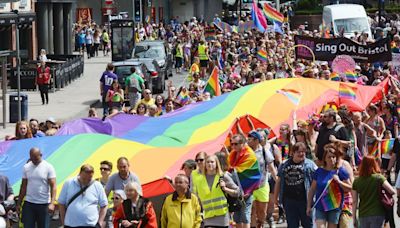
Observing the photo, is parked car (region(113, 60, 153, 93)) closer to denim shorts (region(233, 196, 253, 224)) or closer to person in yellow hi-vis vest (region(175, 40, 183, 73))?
person in yellow hi-vis vest (region(175, 40, 183, 73))

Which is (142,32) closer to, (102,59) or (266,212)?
(102,59)

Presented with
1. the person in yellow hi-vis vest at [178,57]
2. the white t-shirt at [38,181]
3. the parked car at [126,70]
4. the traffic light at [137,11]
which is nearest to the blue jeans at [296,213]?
the white t-shirt at [38,181]

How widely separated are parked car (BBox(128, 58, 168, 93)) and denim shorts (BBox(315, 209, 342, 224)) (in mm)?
21835

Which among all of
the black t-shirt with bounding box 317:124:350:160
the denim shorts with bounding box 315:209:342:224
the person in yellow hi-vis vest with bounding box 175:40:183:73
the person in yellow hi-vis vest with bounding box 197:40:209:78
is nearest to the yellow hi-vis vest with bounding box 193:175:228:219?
the denim shorts with bounding box 315:209:342:224

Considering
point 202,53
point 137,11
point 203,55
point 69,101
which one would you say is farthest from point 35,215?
point 137,11

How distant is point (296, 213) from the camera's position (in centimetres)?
1423

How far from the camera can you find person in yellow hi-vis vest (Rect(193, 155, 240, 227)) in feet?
44.4

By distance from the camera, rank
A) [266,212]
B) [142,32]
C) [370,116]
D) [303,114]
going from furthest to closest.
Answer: [142,32] → [303,114] → [370,116] → [266,212]

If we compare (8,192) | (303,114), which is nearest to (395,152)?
(303,114)

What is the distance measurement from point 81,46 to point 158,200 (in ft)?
140

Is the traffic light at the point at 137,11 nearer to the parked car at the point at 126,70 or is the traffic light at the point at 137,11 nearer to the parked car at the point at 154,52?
the parked car at the point at 154,52

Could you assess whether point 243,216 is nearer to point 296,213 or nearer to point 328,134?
point 296,213

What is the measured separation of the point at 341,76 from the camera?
2681cm

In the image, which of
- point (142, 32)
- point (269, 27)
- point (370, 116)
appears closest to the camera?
point (370, 116)
